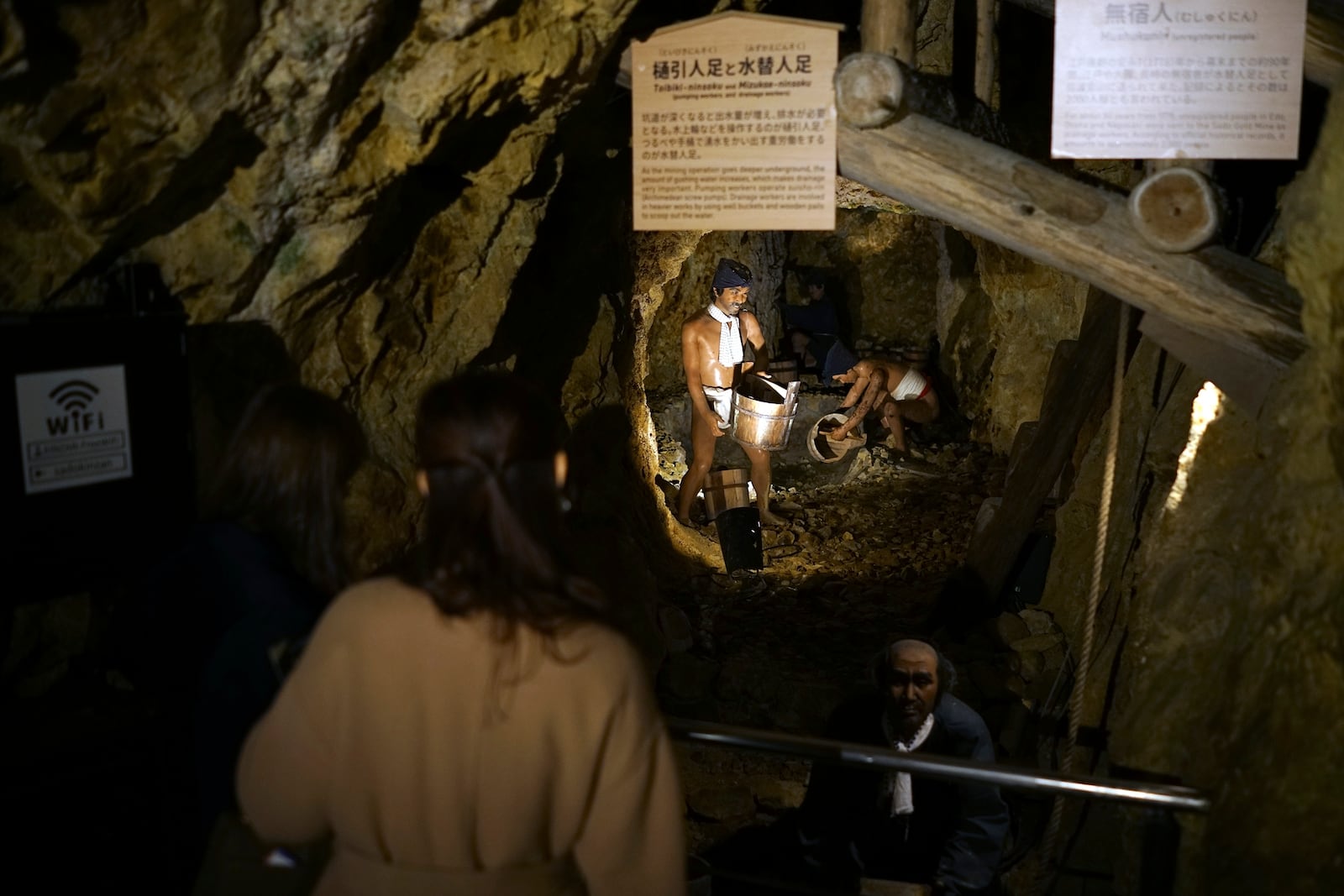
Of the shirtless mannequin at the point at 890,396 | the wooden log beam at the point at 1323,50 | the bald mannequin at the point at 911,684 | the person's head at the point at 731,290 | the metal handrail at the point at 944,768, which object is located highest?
the wooden log beam at the point at 1323,50

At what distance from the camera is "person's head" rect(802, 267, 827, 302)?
1666 cm

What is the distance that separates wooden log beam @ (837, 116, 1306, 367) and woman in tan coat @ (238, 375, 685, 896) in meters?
2.62

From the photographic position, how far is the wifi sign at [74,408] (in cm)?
301

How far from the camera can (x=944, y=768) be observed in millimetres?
2771

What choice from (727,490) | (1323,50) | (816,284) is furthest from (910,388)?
(1323,50)

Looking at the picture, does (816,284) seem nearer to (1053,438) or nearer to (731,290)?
(731,290)

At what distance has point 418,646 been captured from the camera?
1.80 m

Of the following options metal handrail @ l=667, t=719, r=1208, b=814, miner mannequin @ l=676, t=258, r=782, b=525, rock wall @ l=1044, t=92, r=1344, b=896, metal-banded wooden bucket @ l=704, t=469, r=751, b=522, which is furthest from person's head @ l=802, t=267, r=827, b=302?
metal handrail @ l=667, t=719, r=1208, b=814

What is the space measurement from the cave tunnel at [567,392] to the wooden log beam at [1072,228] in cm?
3

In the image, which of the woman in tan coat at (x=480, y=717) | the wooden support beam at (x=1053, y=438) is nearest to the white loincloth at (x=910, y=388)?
the wooden support beam at (x=1053, y=438)

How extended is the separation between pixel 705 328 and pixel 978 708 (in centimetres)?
424

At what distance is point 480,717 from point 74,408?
6.38 ft

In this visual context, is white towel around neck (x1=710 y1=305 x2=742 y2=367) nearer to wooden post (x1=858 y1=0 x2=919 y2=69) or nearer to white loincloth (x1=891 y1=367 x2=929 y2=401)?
white loincloth (x1=891 y1=367 x2=929 y2=401)

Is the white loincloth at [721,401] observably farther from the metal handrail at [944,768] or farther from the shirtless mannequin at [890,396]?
the metal handrail at [944,768]
